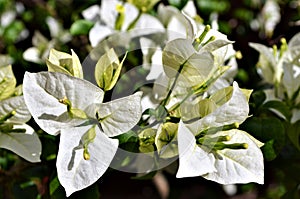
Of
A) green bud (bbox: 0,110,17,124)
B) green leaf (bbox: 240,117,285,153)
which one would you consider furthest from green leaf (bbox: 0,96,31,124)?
green leaf (bbox: 240,117,285,153)

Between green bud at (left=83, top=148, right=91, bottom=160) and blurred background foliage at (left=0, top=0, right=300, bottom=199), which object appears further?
blurred background foliage at (left=0, top=0, right=300, bottom=199)

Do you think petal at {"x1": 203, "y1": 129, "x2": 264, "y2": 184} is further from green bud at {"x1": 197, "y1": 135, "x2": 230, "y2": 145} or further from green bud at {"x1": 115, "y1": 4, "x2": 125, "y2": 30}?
green bud at {"x1": 115, "y1": 4, "x2": 125, "y2": 30}

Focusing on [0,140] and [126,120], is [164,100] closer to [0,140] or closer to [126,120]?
[126,120]

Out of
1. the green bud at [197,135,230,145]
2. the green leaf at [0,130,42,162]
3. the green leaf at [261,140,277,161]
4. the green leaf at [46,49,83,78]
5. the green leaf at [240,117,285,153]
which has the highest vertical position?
the green leaf at [46,49,83,78]

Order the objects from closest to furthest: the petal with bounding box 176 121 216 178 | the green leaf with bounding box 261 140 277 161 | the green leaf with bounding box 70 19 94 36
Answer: the petal with bounding box 176 121 216 178, the green leaf with bounding box 261 140 277 161, the green leaf with bounding box 70 19 94 36

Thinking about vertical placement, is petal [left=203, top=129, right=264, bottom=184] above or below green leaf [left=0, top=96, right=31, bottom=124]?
below

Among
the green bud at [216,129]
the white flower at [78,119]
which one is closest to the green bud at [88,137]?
the white flower at [78,119]
